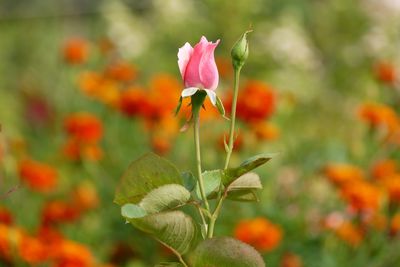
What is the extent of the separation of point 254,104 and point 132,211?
159 centimetres

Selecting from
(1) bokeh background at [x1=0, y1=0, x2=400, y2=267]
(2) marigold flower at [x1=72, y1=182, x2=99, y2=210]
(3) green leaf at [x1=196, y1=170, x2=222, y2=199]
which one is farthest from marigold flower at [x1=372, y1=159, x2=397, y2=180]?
(3) green leaf at [x1=196, y1=170, x2=222, y2=199]

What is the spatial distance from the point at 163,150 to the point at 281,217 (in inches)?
15.2

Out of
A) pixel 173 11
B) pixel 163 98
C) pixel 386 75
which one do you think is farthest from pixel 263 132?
pixel 173 11

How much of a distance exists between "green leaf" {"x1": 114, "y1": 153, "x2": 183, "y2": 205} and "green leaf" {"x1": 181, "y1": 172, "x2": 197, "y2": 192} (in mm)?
43

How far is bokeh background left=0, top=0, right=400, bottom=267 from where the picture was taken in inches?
79.9

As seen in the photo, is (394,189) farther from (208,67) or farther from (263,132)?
(208,67)

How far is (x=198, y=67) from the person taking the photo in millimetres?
704

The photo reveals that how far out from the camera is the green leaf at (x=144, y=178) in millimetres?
662

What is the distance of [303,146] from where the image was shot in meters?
2.96

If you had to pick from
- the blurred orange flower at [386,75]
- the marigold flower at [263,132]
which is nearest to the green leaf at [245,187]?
the marigold flower at [263,132]

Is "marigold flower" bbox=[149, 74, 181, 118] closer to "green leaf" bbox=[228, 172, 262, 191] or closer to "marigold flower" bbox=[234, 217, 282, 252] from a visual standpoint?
"marigold flower" bbox=[234, 217, 282, 252]

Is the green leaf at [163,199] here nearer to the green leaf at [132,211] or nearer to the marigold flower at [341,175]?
the green leaf at [132,211]

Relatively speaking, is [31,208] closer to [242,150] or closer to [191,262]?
[242,150]

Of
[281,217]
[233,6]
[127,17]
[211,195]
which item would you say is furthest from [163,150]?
[233,6]
